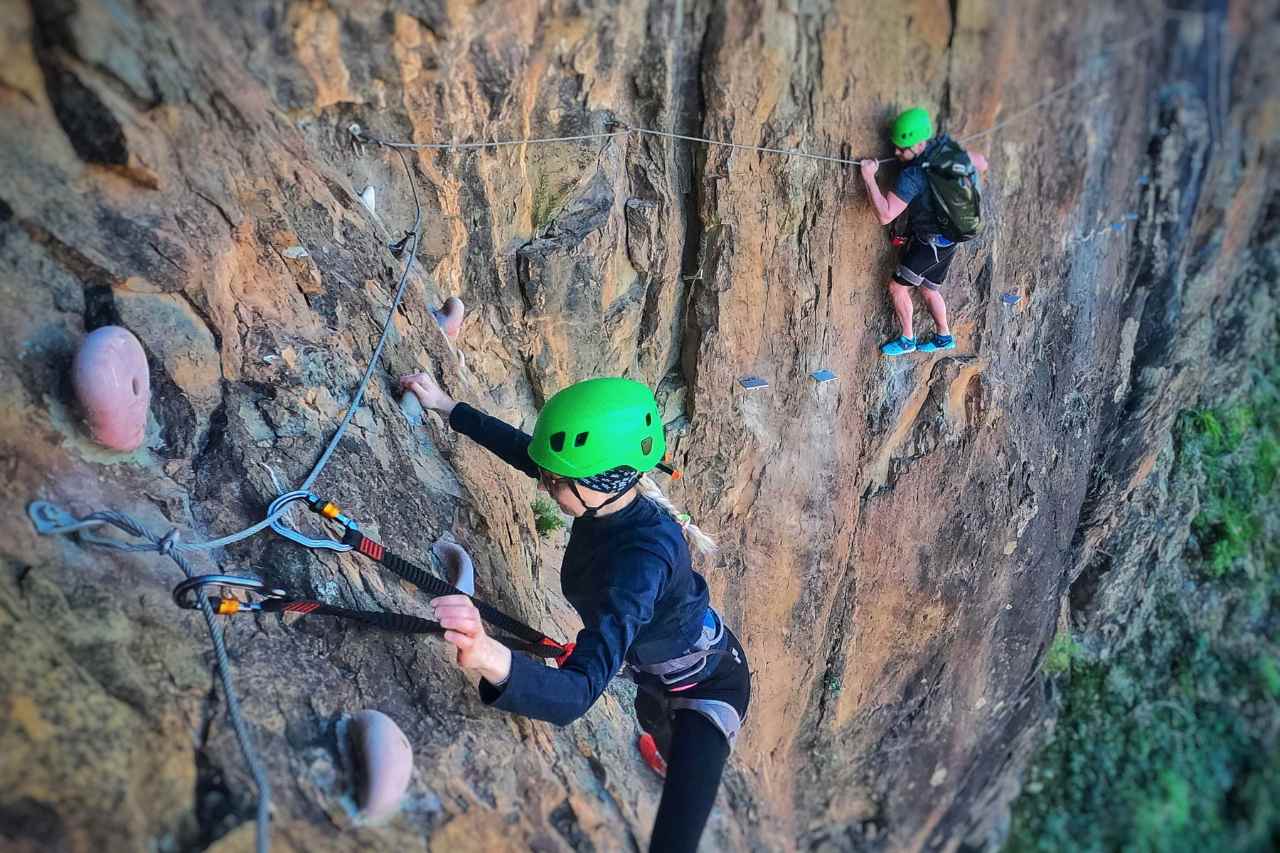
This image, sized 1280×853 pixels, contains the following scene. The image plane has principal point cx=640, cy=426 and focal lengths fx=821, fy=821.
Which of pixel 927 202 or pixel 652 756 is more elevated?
pixel 927 202

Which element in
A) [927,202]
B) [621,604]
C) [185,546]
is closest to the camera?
[185,546]

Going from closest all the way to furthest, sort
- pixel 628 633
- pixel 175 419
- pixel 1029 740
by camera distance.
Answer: pixel 628 633 < pixel 175 419 < pixel 1029 740

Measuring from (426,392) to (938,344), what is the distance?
9.59ft

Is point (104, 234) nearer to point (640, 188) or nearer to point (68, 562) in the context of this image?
point (68, 562)

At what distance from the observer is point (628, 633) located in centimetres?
250

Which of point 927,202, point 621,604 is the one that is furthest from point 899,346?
point 621,604

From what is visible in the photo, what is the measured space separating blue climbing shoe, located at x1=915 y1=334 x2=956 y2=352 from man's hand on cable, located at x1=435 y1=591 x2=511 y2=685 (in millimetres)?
3351

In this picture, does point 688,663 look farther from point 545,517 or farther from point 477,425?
point 545,517

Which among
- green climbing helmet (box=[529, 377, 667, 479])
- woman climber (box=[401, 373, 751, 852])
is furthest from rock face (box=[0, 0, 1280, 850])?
green climbing helmet (box=[529, 377, 667, 479])

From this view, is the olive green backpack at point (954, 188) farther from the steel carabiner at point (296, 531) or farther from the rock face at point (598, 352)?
the steel carabiner at point (296, 531)

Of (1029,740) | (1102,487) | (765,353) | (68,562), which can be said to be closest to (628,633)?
(68,562)

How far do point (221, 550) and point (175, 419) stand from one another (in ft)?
1.53

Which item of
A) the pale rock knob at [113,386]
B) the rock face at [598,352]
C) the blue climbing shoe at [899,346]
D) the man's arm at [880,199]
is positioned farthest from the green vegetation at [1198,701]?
the pale rock knob at [113,386]

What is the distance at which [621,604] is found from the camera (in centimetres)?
255
